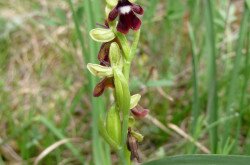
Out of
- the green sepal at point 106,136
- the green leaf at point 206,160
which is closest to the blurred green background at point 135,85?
the green sepal at point 106,136

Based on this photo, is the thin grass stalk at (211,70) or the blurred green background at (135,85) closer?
the thin grass stalk at (211,70)

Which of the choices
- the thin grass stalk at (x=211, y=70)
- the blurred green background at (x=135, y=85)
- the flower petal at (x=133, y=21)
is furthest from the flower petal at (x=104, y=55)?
the thin grass stalk at (x=211, y=70)

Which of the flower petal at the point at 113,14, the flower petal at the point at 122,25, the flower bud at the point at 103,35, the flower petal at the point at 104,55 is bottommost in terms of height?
the flower petal at the point at 104,55

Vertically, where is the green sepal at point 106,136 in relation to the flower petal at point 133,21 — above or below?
below

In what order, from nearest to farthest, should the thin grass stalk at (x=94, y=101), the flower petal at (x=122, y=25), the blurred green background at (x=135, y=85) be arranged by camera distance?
1. the flower petal at (x=122, y=25)
2. the thin grass stalk at (x=94, y=101)
3. the blurred green background at (x=135, y=85)

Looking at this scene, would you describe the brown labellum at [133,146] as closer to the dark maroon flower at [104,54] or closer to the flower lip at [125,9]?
→ the dark maroon flower at [104,54]

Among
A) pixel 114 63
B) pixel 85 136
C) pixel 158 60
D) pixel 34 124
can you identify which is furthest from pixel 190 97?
pixel 114 63

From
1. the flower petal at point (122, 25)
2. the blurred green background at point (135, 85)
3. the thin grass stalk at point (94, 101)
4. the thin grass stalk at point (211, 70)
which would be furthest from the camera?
the blurred green background at point (135, 85)
